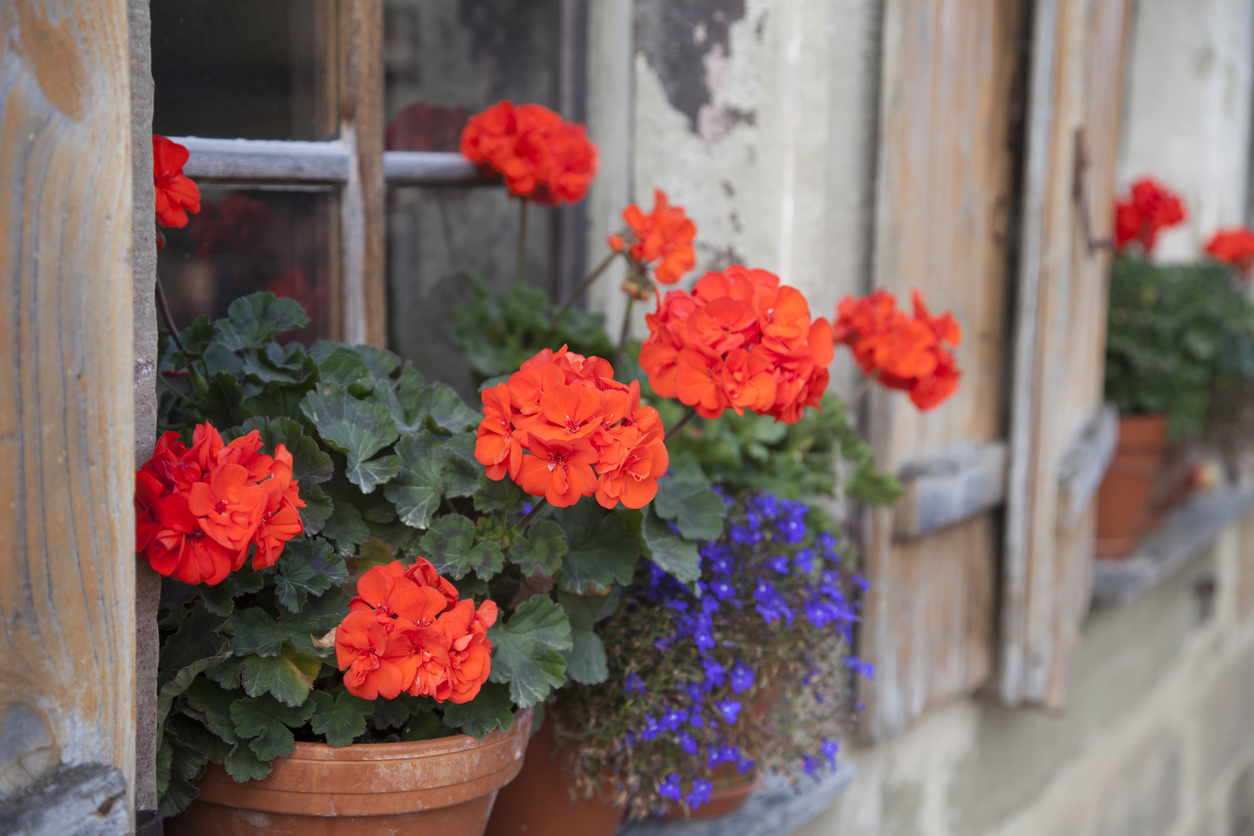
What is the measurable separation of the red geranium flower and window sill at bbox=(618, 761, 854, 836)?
3.38 ft

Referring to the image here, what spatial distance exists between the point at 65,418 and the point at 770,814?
4.10ft

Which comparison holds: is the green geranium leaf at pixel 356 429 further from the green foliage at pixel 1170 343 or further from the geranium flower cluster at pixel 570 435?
the green foliage at pixel 1170 343

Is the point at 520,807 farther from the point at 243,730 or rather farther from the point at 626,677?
the point at 243,730

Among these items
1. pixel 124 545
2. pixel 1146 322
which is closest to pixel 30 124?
pixel 124 545

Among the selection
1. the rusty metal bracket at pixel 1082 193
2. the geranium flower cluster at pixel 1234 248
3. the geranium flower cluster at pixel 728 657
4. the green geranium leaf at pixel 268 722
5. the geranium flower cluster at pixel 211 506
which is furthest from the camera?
the geranium flower cluster at pixel 1234 248

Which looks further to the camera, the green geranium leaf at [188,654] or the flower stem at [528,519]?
the flower stem at [528,519]

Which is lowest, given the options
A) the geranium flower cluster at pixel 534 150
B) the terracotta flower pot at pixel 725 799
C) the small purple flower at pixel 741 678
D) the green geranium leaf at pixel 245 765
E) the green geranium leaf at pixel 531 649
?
the terracotta flower pot at pixel 725 799

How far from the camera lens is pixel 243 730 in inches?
34.8

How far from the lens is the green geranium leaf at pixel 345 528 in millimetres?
961

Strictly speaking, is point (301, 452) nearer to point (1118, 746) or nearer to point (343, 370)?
point (343, 370)

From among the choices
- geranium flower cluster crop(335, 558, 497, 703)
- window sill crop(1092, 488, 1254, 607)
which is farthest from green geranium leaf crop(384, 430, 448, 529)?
window sill crop(1092, 488, 1254, 607)

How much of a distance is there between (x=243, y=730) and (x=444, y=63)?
3.63ft

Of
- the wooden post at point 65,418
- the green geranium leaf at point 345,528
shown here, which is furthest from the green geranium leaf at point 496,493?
the wooden post at point 65,418

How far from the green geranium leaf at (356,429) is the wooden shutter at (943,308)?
3.38 feet
